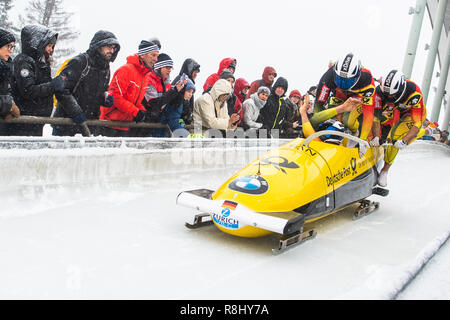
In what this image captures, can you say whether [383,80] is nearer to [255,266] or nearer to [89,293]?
[255,266]

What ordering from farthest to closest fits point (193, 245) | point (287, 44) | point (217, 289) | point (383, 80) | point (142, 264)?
point (287, 44) → point (383, 80) → point (193, 245) → point (142, 264) → point (217, 289)

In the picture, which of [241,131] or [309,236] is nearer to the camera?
[309,236]

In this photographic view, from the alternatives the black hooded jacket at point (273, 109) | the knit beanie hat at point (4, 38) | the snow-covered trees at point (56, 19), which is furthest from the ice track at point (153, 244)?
the snow-covered trees at point (56, 19)

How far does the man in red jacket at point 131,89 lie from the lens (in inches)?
151

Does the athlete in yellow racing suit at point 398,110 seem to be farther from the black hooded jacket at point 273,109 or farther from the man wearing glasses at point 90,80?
the man wearing glasses at point 90,80

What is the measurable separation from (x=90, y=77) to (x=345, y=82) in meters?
2.18

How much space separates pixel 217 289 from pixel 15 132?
212 cm

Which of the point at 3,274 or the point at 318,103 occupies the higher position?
the point at 318,103

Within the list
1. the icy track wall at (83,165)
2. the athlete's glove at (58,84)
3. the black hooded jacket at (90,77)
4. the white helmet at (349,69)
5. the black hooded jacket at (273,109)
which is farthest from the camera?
the black hooded jacket at (273,109)

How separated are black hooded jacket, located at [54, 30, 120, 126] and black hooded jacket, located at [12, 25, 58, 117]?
0.20m

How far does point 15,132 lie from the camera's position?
3.00 m

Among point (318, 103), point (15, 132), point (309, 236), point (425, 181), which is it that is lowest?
point (425, 181)

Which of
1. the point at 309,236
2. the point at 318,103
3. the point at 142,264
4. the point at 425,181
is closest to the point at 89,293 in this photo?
the point at 142,264

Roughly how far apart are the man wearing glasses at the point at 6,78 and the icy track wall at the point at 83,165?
0.24 meters
